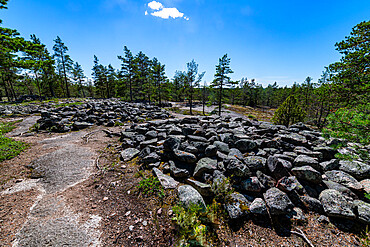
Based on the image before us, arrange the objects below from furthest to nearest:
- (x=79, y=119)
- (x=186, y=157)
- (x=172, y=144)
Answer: (x=79, y=119) → (x=172, y=144) → (x=186, y=157)

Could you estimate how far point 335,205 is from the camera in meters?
3.50

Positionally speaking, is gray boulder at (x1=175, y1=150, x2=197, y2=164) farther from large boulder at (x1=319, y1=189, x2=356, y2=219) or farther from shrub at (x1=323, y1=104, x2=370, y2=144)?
shrub at (x1=323, y1=104, x2=370, y2=144)

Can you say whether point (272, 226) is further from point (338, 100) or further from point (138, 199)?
point (338, 100)

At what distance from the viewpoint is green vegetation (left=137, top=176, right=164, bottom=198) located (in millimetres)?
4282

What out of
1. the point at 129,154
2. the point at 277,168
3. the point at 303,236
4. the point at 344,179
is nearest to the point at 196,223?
the point at 303,236

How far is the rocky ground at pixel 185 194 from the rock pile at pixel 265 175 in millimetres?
31

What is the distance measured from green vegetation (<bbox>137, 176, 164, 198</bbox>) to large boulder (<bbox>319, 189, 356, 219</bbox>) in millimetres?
4700

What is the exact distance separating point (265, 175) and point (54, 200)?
695 cm

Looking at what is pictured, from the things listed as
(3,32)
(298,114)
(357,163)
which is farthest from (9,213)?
Answer: (298,114)

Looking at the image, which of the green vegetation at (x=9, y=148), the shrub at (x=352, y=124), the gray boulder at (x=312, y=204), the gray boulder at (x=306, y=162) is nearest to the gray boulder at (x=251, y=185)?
the gray boulder at (x=312, y=204)

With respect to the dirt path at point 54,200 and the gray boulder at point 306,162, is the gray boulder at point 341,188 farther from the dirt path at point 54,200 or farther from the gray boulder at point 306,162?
the dirt path at point 54,200

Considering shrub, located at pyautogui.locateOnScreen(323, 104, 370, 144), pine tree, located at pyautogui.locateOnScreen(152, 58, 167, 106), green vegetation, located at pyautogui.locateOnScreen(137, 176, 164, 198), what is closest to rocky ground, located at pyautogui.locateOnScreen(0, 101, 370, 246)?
green vegetation, located at pyautogui.locateOnScreen(137, 176, 164, 198)

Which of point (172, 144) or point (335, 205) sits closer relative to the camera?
point (335, 205)

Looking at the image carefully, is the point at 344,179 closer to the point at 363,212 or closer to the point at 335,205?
the point at 363,212
